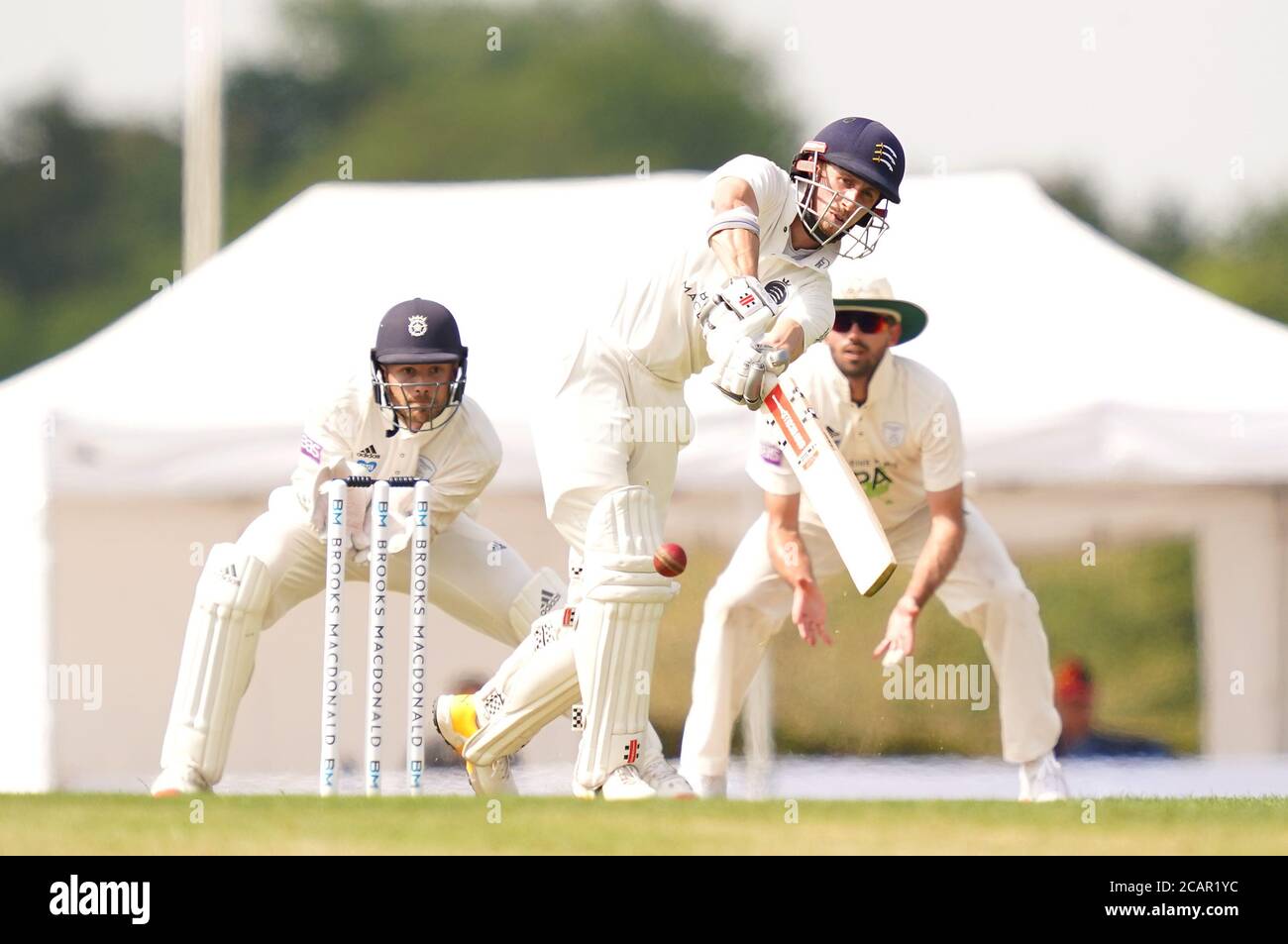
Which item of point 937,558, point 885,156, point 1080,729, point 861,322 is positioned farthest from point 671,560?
point 1080,729

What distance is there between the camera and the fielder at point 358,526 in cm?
572

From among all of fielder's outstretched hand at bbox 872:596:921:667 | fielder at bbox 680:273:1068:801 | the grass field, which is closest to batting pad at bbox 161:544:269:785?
the grass field

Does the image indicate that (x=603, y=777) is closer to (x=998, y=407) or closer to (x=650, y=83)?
(x=998, y=407)

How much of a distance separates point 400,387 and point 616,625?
3.98 feet

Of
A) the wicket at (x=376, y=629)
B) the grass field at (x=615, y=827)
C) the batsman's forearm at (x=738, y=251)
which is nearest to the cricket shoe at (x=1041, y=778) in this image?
the grass field at (x=615, y=827)

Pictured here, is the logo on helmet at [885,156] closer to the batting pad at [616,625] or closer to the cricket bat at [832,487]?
the cricket bat at [832,487]

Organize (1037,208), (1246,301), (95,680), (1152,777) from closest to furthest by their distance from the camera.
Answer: (1152,777)
(95,680)
(1037,208)
(1246,301)

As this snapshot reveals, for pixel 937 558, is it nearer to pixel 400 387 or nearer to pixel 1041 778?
pixel 1041 778

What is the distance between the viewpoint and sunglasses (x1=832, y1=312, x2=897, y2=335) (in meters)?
6.79

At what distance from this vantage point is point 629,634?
480cm

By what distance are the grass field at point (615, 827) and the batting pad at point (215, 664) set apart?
1.09 m
